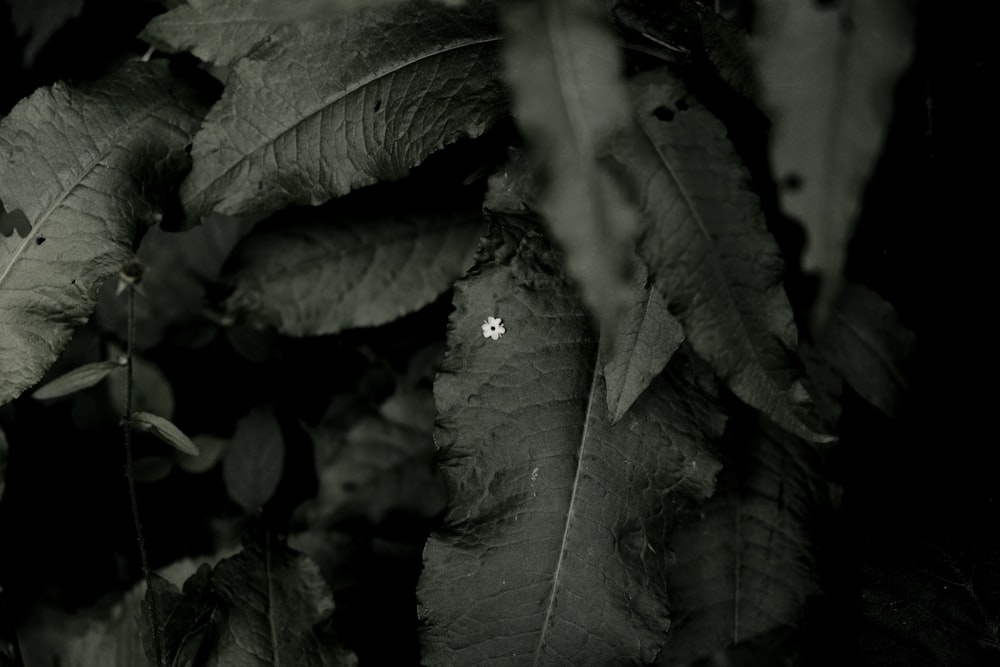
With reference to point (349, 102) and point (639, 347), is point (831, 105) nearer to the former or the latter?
point (639, 347)

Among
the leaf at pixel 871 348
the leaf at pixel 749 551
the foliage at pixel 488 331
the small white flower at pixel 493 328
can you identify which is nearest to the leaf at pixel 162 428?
the foliage at pixel 488 331

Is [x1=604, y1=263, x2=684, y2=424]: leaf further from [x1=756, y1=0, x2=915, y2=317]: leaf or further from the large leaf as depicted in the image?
[x1=756, y1=0, x2=915, y2=317]: leaf

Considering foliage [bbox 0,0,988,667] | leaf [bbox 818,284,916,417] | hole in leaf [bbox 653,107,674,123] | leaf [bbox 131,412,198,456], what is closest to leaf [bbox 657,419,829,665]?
foliage [bbox 0,0,988,667]

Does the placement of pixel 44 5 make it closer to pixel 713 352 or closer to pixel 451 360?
pixel 451 360

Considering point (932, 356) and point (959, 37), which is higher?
point (959, 37)

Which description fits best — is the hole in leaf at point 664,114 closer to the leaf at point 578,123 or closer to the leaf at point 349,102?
the leaf at point 578,123

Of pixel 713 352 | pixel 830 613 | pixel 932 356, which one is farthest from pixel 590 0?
pixel 830 613

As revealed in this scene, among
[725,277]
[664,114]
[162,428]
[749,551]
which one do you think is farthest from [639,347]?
[162,428]

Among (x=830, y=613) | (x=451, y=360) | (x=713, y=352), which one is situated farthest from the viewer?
(x=830, y=613)
